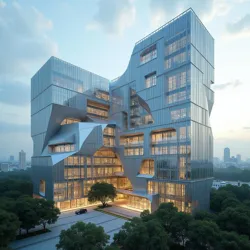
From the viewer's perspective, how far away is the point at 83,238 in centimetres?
2069

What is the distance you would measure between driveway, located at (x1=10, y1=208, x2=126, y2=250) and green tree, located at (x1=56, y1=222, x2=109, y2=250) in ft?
27.7

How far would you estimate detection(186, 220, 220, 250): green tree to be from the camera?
23.2 meters

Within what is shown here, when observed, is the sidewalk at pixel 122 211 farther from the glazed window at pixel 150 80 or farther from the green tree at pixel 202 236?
the glazed window at pixel 150 80

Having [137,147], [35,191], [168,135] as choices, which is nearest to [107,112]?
[137,147]

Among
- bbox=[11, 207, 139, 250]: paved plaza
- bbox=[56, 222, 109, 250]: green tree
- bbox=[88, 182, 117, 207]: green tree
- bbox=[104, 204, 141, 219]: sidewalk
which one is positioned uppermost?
bbox=[56, 222, 109, 250]: green tree

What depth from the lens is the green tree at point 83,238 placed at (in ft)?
66.2

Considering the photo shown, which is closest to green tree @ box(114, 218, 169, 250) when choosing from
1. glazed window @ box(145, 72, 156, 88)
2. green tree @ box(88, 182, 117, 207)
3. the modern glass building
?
the modern glass building

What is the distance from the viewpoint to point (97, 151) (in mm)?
57688

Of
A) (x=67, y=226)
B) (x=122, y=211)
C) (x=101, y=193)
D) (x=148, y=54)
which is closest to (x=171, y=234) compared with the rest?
(x=67, y=226)

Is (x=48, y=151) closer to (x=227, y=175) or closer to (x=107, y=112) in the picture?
(x=107, y=112)

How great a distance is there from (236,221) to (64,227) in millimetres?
28526

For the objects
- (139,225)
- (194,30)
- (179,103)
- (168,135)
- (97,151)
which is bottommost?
(139,225)

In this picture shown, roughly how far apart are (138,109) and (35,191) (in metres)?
38.5

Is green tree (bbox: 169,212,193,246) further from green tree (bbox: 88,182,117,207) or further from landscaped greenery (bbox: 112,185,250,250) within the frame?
green tree (bbox: 88,182,117,207)
